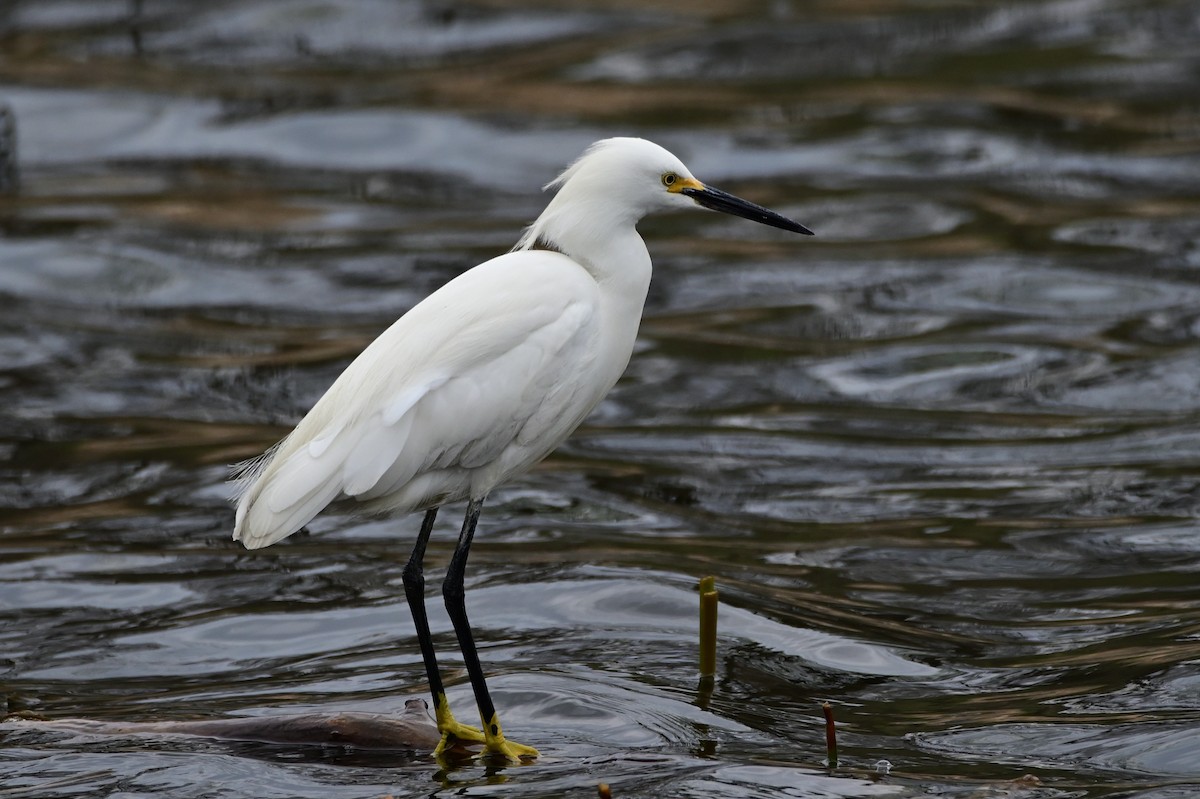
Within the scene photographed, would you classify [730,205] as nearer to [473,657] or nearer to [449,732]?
[473,657]

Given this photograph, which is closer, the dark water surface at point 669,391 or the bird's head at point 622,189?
the bird's head at point 622,189

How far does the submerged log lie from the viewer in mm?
5938

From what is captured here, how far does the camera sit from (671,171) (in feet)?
19.5

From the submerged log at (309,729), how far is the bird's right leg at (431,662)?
0.06 meters

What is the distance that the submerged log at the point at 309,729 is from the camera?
594 cm

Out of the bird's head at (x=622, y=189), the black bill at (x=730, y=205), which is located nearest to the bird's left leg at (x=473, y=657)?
the bird's head at (x=622, y=189)

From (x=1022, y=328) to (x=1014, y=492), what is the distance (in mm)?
3462

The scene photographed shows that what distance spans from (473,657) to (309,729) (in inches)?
23.5

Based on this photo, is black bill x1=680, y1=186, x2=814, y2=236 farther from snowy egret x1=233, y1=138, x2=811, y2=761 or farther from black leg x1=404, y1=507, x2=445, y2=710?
black leg x1=404, y1=507, x2=445, y2=710

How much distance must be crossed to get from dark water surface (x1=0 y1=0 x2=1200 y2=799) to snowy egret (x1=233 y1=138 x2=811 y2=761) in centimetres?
84

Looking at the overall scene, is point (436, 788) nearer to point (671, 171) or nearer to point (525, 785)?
point (525, 785)

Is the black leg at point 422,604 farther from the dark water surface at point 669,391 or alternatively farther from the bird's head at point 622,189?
the bird's head at point 622,189

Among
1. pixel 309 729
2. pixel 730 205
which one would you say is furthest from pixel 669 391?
pixel 309 729

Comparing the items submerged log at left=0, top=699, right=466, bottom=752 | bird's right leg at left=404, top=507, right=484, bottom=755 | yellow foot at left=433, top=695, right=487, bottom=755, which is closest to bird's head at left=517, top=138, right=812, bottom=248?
bird's right leg at left=404, top=507, right=484, bottom=755
